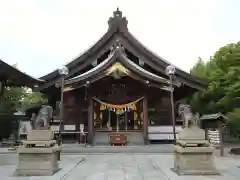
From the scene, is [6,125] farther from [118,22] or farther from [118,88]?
[118,22]

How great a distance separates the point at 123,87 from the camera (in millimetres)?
22547

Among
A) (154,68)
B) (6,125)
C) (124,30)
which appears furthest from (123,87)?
(6,125)

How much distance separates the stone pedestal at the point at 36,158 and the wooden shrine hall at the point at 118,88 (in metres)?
10.7

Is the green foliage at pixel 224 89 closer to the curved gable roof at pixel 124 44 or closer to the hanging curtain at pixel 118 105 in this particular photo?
→ the curved gable roof at pixel 124 44

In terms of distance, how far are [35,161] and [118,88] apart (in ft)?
42.7

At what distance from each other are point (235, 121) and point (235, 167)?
5509mm

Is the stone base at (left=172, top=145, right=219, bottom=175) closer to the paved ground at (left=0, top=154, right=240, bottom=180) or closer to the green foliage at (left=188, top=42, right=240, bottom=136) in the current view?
the paved ground at (left=0, top=154, right=240, bottom=180)

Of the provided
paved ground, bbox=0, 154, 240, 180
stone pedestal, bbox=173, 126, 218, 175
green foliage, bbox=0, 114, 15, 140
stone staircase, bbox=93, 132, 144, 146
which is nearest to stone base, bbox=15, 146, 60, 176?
paved ground, bbox=0, 154, 240, 180

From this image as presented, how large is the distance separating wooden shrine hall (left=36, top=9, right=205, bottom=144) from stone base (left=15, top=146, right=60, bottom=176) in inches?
428

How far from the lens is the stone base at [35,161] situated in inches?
387

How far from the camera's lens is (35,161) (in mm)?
9953

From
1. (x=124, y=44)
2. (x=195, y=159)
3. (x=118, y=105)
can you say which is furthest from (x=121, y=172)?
(x=124, y=44)

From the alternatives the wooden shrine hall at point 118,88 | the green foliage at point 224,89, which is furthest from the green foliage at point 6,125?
the green foliage at point 224,89

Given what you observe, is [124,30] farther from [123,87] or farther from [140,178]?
[140,178]
